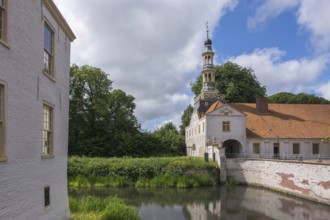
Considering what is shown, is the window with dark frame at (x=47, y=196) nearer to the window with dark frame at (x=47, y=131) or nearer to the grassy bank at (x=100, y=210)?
the window with dark frame at (x=47, y=131)

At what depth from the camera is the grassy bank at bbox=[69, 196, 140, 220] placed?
1191 cm

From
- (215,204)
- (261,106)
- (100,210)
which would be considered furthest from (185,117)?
(100,210)

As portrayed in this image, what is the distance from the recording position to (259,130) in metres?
34.9

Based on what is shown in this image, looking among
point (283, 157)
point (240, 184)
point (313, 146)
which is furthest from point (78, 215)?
point (313, 146)

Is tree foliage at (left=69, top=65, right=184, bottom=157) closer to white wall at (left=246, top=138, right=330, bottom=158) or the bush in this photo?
white wall at (left=246, top=138, right=330, bottom=158)

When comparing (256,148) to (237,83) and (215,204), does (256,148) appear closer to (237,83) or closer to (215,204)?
(237,83)

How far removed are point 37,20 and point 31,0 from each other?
52 cm

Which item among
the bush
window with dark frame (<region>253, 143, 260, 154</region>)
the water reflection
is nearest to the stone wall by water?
the water reflection

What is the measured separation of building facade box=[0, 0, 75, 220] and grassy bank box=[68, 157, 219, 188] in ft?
52.1

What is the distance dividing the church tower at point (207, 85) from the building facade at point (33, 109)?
2689cm

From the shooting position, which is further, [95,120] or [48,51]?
[95,120]

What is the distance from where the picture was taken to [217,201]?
66.7ft

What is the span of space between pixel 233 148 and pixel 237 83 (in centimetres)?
1253

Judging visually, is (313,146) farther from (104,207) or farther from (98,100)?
(104,207)
